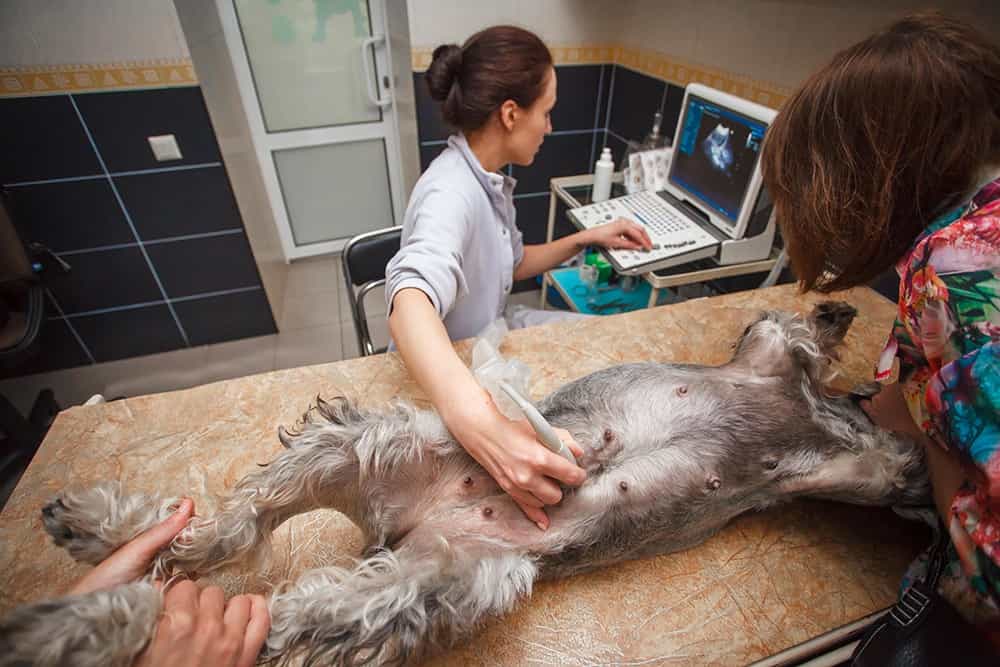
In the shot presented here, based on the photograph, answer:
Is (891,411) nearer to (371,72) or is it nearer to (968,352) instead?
(968,352)

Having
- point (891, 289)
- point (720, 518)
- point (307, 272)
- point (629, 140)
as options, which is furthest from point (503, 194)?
point (307, 272)

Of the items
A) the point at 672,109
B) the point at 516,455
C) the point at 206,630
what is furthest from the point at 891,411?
the point at 672,109

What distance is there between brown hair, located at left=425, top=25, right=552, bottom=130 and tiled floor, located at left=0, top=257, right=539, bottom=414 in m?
1.74

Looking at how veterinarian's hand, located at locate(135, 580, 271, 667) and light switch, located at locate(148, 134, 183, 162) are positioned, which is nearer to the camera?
veterinarian's hand, located at locate(135, 580, 271, 667)

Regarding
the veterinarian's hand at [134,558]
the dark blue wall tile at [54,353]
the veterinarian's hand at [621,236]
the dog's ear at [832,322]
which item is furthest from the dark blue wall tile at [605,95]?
A: the dark blue wall tile at [54,353]

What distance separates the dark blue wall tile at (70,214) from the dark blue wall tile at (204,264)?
20 centimetres

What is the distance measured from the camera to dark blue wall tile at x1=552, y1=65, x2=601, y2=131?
259cm

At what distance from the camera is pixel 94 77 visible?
194 cm

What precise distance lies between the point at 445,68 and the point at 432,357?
0.83 meters

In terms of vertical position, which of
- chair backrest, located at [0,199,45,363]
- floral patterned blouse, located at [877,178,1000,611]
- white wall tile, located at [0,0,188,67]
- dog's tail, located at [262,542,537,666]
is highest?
white wall tile, located at [0,0,188,67]

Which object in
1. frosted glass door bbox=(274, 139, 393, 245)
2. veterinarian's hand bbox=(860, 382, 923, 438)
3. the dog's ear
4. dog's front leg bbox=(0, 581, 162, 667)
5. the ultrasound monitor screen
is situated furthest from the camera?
frosted glass door bbox=(274, 139, 393, 245)

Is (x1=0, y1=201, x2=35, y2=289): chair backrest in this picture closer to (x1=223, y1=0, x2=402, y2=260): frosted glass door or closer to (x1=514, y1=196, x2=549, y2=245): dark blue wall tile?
(x1=223, y1=0, x2=402, y2=260): frosted glass door

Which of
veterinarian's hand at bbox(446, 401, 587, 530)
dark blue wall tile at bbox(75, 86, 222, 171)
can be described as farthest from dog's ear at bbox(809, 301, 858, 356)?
dark blue wall tile at bbox(75, 86, 222, 171)

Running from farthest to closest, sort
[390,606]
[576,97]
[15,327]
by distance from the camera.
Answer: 1. [576,97]
2. [15,327]
3. [390,606]
